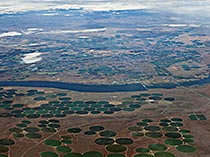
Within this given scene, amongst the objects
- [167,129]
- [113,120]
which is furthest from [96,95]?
[167,129]

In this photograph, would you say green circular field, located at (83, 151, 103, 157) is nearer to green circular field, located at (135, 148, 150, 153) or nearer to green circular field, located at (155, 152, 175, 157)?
green circular field, located at (135, 148, 150, 153)

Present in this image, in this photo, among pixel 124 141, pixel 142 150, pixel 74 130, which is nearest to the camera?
pixel 142 150

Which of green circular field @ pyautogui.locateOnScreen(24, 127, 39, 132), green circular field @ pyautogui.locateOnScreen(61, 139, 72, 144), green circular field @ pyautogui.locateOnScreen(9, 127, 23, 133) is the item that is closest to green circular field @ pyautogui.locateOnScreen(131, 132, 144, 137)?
green circular field @ pyautogui.locateOnScreen(61, 139, 72, 144)

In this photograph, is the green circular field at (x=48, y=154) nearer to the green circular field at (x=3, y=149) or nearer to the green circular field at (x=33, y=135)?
the green circular field at (x=3, y=149)

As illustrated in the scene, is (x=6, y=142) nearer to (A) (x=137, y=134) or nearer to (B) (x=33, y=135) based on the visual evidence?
(B) (x=33, y=135)

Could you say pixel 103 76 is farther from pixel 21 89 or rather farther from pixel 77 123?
pixel 77 123

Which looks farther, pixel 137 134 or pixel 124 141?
pixel 137 134

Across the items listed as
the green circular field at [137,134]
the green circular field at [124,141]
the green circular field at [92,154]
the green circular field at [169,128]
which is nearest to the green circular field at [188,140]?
the green circular field at [169,128]

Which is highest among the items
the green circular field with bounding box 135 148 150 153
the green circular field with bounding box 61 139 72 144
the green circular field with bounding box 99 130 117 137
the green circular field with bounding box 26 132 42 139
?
the green circular field with bounding box 26 132 42 139

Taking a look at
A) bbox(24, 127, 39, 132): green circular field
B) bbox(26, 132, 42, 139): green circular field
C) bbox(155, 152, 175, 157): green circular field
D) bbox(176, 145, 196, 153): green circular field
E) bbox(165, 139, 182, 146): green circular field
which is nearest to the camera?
bbox(155, 152, 175, 157): green circular field

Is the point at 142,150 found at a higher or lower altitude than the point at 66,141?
lower

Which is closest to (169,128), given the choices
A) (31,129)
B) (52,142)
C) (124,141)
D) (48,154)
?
(124,141)

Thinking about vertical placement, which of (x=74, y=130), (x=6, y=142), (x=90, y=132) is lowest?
(x=90, y=132)
